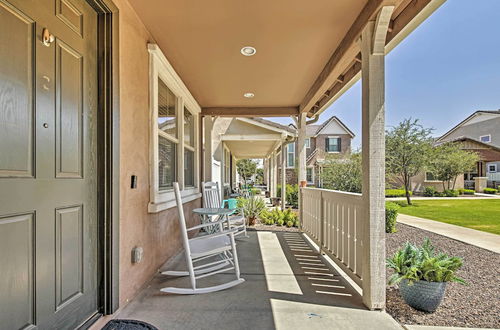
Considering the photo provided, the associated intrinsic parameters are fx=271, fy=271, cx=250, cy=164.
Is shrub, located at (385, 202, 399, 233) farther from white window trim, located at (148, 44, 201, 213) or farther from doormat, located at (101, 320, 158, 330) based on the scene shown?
doormat, located at (101, 320, 158, 330)

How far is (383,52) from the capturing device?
229 cm

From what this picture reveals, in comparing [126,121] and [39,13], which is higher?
[39,13]

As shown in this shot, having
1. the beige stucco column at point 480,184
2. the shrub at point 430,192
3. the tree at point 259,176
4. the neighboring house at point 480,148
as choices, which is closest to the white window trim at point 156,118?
the shrub at point 430,192

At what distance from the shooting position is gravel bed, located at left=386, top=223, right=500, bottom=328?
7.04 ft

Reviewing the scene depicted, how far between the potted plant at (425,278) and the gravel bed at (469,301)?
10cm

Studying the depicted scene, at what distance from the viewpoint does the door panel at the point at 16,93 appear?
124 centimetres

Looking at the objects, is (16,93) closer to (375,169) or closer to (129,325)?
(129,325)

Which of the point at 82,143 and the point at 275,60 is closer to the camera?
the point at 82,143

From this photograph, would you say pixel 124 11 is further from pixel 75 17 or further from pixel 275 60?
pixel 275 60

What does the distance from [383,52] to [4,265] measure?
2.85 m

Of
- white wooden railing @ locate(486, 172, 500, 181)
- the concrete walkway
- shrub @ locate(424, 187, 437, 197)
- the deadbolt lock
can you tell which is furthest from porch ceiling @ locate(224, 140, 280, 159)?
white wooden railing @ locate(486, 172, 500, 181)

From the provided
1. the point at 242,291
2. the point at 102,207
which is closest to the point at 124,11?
the point at 102,207

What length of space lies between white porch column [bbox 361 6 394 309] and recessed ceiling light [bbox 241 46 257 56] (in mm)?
1244

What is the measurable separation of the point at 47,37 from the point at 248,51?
207 cm
